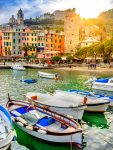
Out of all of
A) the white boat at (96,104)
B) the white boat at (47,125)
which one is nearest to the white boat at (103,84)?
the white boat at (96,104)

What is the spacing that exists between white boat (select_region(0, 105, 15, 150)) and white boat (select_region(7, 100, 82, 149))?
1.92 meters

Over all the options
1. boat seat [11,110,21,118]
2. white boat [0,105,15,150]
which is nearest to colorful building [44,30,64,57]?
boat seat [11,110,21,118]

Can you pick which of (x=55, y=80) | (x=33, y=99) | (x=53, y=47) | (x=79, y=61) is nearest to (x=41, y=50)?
(x=53, y=47)

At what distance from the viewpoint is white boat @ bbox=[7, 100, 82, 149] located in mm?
24609

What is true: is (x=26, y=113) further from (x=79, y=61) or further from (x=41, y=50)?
(x=41, y=50)

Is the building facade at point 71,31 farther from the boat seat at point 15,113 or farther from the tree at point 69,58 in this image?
the boat seat at point 15,113

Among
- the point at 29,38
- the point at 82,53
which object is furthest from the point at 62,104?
the point at 29,38

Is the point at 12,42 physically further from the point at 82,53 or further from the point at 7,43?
the point at 82,53

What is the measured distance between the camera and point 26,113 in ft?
96.6

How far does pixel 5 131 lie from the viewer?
23.8m

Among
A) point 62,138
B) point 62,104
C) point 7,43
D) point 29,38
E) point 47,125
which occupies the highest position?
point 29,38

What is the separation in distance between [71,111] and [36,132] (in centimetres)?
717

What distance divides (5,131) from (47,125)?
4.36 m

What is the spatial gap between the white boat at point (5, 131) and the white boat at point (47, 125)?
1.92m
